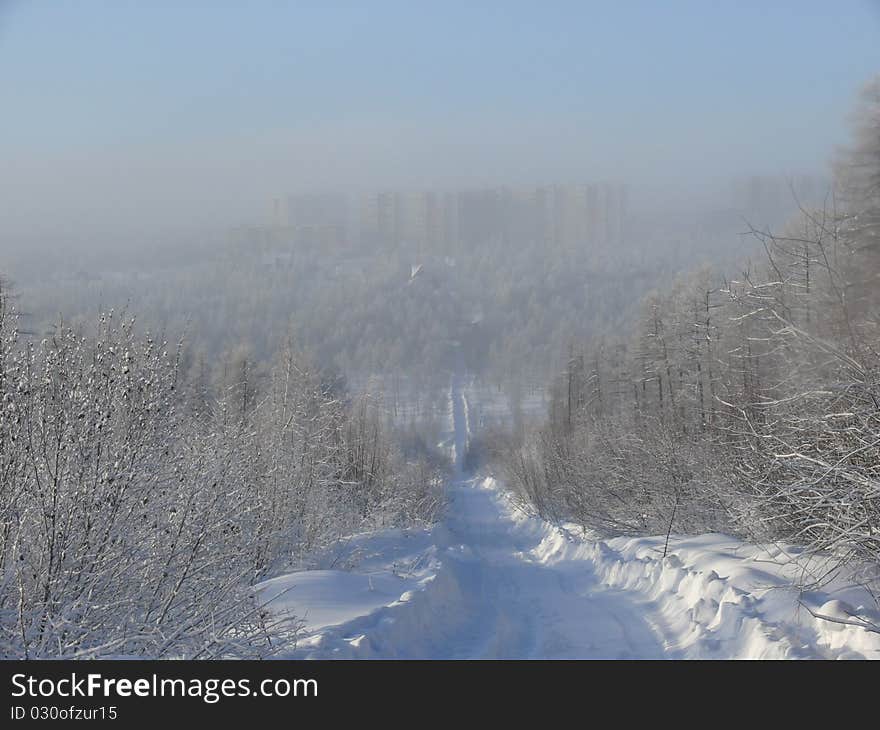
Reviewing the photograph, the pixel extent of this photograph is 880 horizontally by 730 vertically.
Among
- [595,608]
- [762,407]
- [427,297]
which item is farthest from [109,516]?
[427,297]

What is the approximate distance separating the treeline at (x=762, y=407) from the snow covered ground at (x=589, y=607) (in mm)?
705

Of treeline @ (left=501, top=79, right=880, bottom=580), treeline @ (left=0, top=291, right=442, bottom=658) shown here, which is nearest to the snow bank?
treeline @ (left=501, top=79, right=880, bottom=580)

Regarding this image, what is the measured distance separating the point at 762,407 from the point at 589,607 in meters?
5.78

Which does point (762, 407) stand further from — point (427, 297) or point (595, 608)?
point (427, 297)

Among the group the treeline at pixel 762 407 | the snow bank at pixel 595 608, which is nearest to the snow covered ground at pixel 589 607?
the snow bank at pixel 595 608

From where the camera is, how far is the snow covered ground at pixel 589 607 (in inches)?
267

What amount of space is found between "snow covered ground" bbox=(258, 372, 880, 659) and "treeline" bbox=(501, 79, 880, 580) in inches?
27.8

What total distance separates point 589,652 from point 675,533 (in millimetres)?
9936

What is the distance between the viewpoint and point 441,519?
33125 mm

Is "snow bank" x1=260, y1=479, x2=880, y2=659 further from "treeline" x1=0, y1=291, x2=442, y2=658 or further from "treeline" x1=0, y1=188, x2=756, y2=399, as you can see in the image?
"treeline" x1=0, y1=188, x2=756, y2=399

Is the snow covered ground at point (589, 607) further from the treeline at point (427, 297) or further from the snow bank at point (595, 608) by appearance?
the treeline at point (427, 297)

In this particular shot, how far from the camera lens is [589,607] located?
10531mm

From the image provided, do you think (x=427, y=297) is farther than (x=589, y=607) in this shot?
Yes
